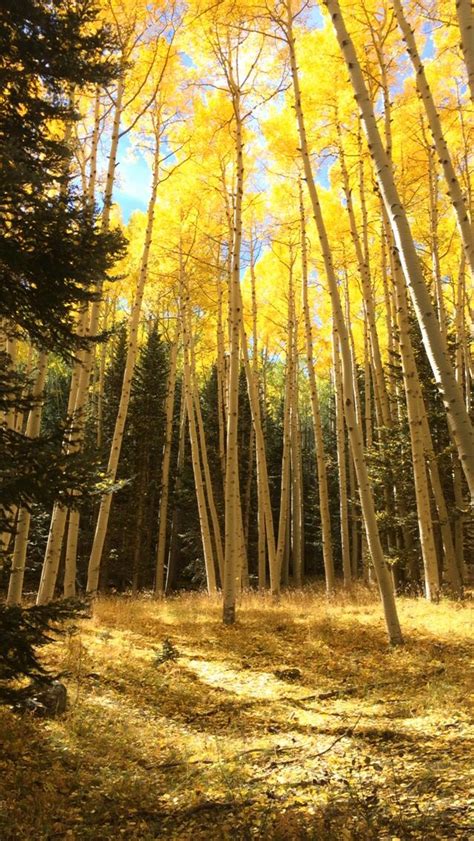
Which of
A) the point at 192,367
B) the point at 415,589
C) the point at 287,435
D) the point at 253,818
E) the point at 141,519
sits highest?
the point at 192,367

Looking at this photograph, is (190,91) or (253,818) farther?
(190,91)

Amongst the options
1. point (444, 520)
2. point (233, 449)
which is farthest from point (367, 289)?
point (444, 520)

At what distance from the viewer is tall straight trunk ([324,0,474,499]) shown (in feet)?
12.6

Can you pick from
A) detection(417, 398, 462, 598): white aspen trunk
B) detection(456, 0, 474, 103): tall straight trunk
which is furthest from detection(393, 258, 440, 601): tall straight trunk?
detection(456, 0, 474, 103): tall straight trunk

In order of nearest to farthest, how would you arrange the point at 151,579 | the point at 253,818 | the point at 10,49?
the point at 253,818 → the point at 10,49 → the point at 151,579

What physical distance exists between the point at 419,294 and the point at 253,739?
4054 millimetres

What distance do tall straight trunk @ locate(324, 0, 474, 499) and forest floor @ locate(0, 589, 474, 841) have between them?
2.11 m

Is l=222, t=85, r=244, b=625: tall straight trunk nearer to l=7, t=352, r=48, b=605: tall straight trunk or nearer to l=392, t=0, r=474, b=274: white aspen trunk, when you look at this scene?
l=7, t=352, r=48, b=605: tall straight trunk

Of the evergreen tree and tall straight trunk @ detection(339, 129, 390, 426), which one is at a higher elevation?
tall straight trunk @ detection(339, 129, 390, 426)

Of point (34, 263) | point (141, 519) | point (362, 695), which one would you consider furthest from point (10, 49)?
point (141, 519)

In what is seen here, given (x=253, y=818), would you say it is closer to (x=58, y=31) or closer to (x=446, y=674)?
(x=446, y=674)

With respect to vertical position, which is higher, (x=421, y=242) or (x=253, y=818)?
(x=421, y=242)

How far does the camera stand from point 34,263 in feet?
12.7

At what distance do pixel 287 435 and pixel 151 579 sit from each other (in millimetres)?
10648
